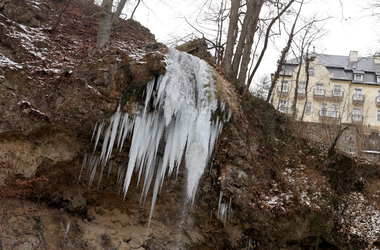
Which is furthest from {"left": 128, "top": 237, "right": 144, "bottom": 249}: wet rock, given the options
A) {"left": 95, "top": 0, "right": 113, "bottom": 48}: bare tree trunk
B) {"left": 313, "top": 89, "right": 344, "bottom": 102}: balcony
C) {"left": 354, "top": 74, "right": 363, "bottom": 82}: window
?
{"left": 354, "top": 74, "right": 363, "bottom": 82}: window

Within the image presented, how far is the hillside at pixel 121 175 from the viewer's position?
6512 mm

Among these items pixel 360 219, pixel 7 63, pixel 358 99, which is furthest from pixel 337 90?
pixel 7 63

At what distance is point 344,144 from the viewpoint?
14.0 meters

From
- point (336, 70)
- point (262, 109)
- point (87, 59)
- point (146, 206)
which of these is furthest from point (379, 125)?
point (87, 59)

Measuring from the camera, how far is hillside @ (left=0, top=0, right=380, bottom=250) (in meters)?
6.51

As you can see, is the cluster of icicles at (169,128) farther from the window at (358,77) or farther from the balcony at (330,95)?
the window at (358,77)

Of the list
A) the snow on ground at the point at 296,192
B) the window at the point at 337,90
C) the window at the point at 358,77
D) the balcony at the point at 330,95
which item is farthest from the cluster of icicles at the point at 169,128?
the window at the point at 358,77

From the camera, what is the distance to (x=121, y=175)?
27.1 ft

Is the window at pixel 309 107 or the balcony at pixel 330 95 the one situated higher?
the balcony at pixel 330 95

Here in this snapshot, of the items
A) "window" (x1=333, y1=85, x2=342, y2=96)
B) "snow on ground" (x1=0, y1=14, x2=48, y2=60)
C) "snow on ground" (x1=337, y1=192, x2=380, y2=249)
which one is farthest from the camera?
"window" (x1=333, y1=85, x2=342, y2=96)

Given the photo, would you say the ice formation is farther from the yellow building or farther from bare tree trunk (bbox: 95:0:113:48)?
the yellow building

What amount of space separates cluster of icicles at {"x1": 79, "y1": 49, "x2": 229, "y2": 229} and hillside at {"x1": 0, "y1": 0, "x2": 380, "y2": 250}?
0.18 metres

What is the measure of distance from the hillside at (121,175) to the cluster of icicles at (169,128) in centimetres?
18

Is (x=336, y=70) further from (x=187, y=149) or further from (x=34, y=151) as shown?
(x=34, y=151)
